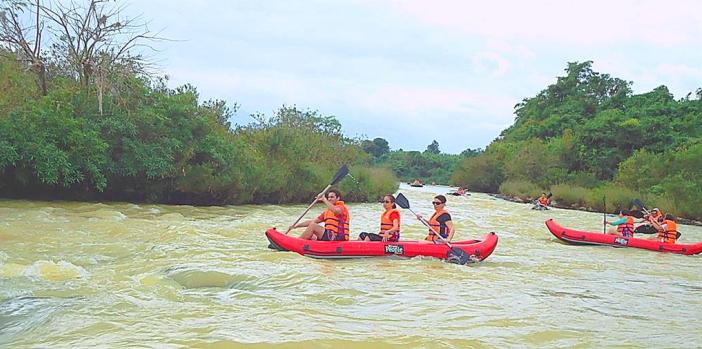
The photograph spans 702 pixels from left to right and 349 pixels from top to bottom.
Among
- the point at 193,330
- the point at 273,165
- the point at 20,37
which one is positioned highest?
the point at 20,37

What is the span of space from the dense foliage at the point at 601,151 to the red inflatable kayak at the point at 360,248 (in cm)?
1559

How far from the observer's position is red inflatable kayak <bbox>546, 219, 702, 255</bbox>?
11000 mm

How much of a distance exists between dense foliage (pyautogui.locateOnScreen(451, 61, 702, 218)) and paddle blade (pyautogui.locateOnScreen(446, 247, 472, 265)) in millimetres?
15506

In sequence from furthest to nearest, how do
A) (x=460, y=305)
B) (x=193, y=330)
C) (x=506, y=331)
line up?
(x=460, y=305)
(x=506, y=331)
(x=193, y=330)

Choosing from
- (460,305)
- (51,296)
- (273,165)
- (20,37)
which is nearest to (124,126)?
(20,37)

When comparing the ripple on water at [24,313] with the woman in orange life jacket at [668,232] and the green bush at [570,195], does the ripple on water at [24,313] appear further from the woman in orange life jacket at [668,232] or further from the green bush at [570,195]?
the green bush at [570,195]

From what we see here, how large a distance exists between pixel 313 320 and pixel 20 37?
12592mm

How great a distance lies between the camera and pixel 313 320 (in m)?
4.80

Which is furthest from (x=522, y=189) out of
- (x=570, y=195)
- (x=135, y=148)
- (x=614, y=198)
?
(x=135, y=148)

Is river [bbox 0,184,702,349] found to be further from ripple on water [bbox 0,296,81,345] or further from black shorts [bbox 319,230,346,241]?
black shorts [bbox 319,230,346,241]

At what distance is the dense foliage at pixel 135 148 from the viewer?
12.7 m

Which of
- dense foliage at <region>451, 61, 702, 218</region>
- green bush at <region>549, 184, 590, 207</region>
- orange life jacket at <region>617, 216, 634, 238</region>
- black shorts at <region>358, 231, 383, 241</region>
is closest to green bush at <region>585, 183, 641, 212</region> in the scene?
dense foliage at <region>451, 61, 702, 218</region>

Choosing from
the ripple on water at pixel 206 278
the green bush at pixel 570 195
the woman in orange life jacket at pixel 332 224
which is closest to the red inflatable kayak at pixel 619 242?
the woman in orange life jacket at pixel 332 224

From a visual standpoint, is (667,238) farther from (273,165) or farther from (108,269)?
(273,165)
